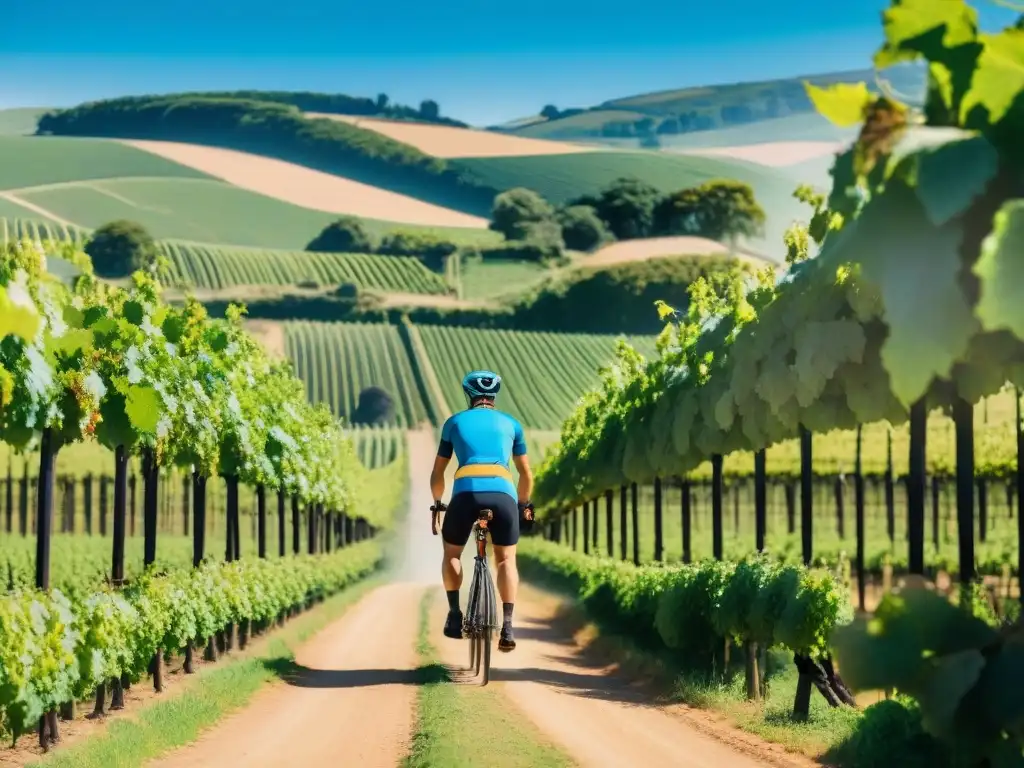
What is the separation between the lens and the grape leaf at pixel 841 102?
4086 mm

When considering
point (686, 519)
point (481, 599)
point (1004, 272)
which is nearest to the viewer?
point (1004, 272)

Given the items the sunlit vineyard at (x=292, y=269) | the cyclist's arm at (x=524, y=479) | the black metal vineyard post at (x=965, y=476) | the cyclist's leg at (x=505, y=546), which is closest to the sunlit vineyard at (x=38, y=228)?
the sunlit vineyard at (x=292, y=269)

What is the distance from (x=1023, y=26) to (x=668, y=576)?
15180 millimetres

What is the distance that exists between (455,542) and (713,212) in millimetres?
172908

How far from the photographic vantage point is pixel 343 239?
180 meters

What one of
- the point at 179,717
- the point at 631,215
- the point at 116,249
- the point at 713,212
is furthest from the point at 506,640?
the point at 713,212

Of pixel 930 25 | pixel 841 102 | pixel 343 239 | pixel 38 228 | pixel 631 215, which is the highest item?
pixel 631 215

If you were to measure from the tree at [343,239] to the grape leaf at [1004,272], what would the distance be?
579 ft

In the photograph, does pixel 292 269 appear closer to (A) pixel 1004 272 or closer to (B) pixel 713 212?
(B) pixel 713 212

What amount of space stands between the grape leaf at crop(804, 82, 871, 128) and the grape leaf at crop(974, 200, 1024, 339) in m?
0.51

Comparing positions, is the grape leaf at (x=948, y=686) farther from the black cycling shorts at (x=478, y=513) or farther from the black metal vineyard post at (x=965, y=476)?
the black cycling shorts at (x=478, y=513)

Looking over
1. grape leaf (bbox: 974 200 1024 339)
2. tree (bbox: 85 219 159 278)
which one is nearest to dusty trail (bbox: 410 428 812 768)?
grape leaf (bbox: 974 200 1024 339)

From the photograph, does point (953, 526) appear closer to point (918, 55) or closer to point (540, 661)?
point (540, 661)

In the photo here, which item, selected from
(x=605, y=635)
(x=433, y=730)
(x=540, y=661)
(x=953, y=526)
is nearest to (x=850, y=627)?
(x=433, y=730)
